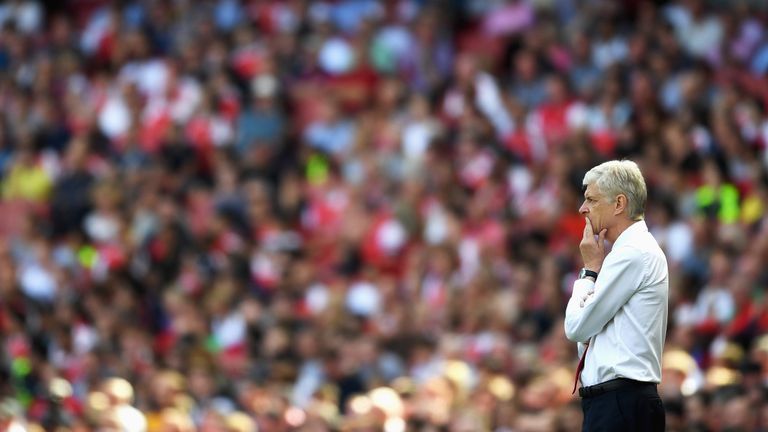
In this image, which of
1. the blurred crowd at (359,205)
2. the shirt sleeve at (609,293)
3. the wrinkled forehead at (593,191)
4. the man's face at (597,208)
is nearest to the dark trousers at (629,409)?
the shirt sleeve at (609,293)

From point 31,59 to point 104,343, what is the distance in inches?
227

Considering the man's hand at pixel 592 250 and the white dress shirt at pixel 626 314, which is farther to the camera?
the man's hand at pixel 592 250

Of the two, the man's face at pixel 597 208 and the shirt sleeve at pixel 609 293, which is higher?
the man's face at pixel 597 208

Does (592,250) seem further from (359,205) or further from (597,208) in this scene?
(359,205)

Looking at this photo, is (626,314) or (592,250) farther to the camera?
(592,250)

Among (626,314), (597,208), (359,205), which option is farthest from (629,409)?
(359,205)

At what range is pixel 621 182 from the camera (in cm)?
622

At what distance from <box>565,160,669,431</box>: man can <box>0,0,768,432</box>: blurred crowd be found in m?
2.97

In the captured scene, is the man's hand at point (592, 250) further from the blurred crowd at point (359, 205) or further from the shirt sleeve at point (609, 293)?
the blurred crowd at point (359, 205)

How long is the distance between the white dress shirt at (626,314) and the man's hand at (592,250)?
93 mm

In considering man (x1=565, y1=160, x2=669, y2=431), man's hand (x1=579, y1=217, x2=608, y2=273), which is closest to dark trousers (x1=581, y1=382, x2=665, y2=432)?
man (x1=565, y1=160, x2=669, y2=431)

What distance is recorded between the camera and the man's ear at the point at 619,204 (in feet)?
20.5

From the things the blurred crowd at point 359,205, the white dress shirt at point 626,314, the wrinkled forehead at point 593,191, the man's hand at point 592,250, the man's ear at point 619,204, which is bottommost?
the white dress shirt at point 626,314

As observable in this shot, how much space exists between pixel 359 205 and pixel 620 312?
8.46 metres
